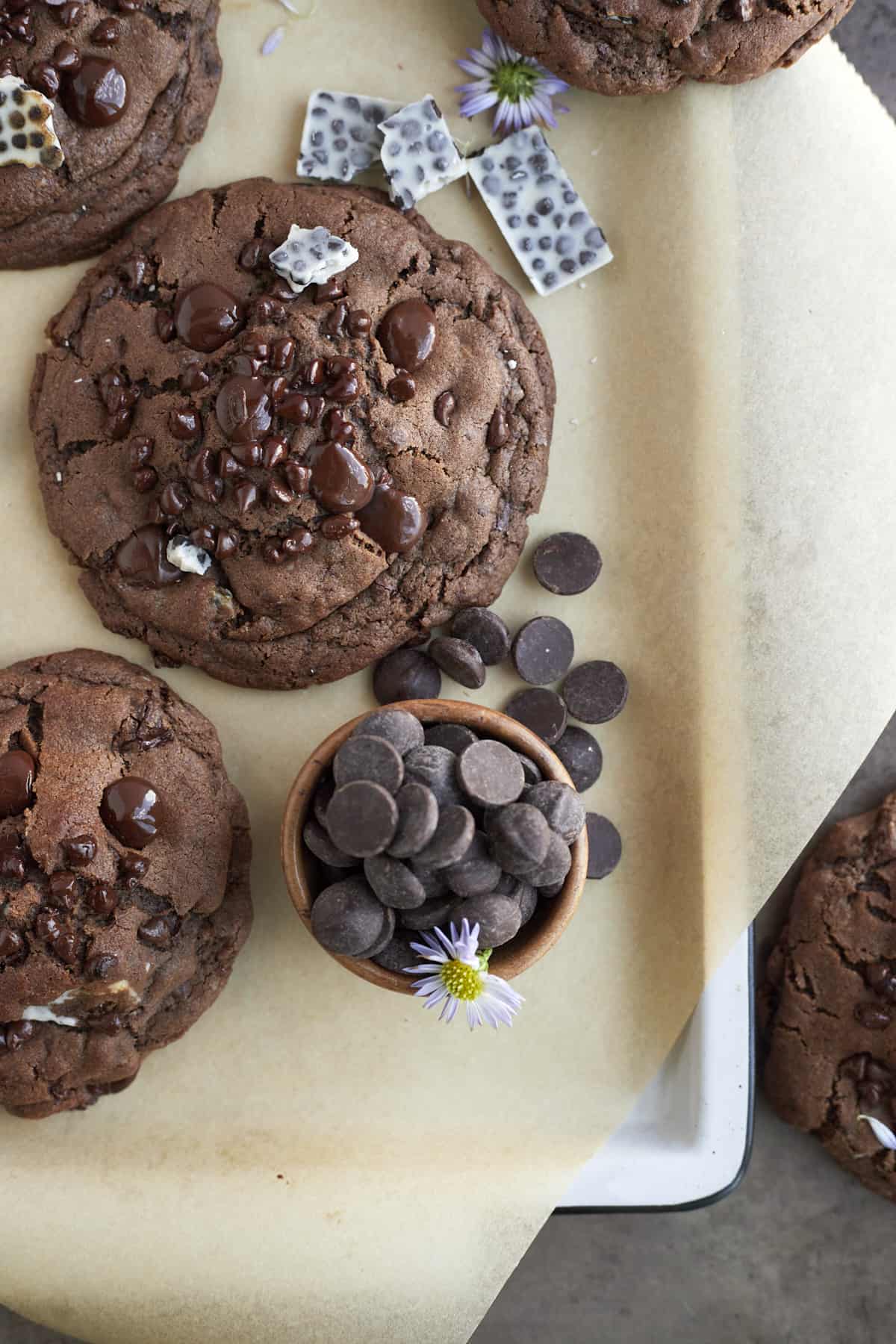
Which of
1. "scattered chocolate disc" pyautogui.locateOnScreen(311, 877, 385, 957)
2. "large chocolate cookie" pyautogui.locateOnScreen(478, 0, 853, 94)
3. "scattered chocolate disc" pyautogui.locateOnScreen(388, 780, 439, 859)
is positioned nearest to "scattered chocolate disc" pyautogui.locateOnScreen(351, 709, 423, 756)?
"scattered chocolate disc" pyautogui.locateOnScreen(388, 780, 439, 859)

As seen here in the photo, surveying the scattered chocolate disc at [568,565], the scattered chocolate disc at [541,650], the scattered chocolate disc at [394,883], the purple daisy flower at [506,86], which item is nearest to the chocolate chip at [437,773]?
the scattered chocolate disc at [394,883]

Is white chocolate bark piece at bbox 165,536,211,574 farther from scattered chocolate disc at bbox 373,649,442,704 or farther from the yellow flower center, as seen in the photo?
the yellow flower center

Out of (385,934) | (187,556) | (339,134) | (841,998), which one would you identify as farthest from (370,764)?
(339,134)

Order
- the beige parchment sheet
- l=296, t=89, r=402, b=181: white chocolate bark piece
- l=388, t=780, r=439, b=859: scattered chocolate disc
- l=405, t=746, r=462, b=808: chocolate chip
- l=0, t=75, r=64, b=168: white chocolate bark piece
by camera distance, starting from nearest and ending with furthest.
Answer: l=388, t=780, r=439, b=859: scattered chocolate disc < l=405, t=746, r=462, b=808: chocolate chip < l=0, t=75, r=64, b=168: white chocolate bark piece < the beige parchment sheet < l=296, t=89, r=402, b=181: white chocolate bark piece

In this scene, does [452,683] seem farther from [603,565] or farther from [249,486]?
[249,486]

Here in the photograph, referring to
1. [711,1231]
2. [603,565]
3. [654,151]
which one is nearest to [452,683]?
[603,565]
